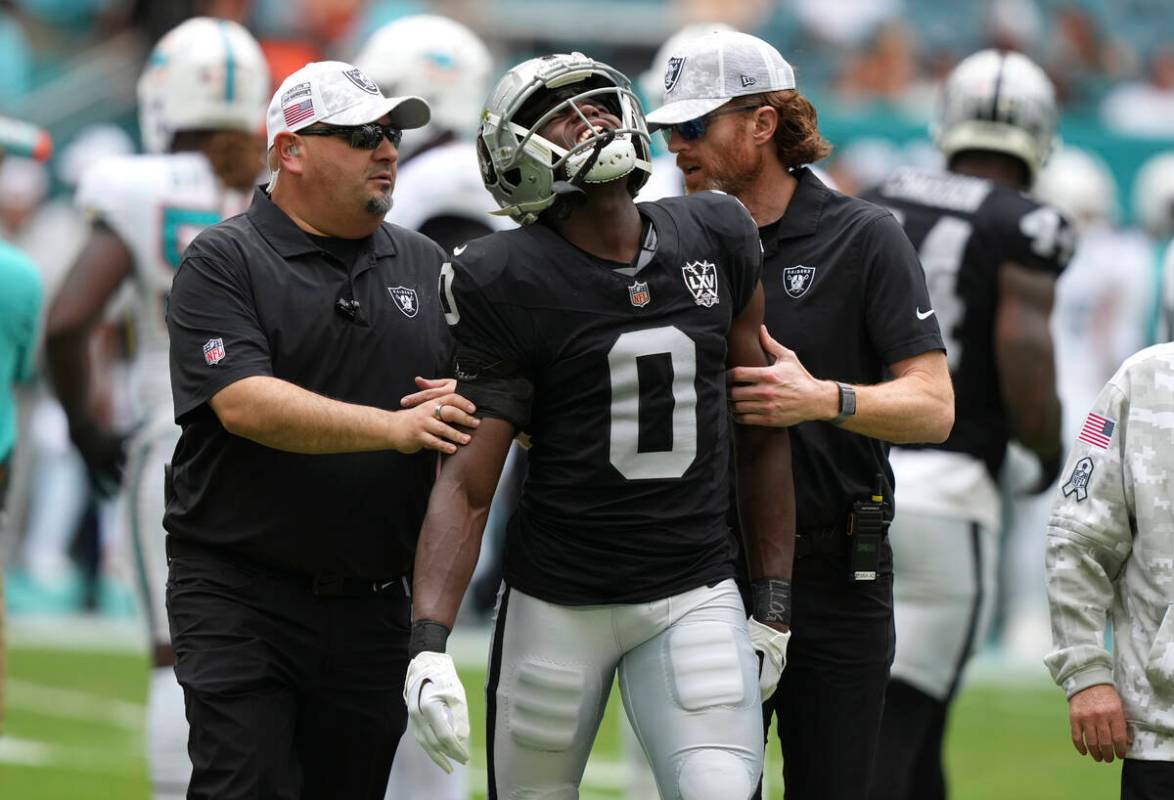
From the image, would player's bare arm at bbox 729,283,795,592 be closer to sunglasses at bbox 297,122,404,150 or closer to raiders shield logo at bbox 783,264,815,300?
raiders shield logo at bbox 783,264,815,300

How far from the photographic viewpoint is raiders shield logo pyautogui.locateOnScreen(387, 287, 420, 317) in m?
4.50

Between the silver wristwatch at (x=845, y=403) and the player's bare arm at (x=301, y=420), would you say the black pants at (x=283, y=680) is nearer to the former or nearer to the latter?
the player's bare arm at (x=301, y=420)

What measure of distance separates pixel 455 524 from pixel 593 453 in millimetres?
312

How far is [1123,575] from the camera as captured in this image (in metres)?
4.07

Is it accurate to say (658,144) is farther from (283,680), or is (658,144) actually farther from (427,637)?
(427,637)

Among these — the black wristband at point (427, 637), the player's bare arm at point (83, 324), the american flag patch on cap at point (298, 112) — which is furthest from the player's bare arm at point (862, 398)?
the player's bare arm at point (83, 324)

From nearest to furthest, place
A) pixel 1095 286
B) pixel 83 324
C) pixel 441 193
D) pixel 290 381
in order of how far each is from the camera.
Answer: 1. pixel 290 381
2. pixel 83 324
3. pixel 441 193
4. pixel 1095 286

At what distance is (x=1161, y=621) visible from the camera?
13.0 feet

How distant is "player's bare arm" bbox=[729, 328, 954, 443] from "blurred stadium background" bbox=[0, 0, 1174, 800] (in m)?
3.65

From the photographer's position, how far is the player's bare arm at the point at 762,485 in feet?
13.6

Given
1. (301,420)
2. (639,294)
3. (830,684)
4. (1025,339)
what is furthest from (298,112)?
(1025,339)

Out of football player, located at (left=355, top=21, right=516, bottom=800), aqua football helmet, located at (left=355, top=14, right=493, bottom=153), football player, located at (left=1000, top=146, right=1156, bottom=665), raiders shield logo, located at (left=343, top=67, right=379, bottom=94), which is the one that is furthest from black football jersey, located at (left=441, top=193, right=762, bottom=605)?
football player, located at (left=1000, top=146, right=1156, bottom=665)

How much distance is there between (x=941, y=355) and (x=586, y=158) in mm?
1006

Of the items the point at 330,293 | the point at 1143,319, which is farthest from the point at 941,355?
the point at 1143,319
